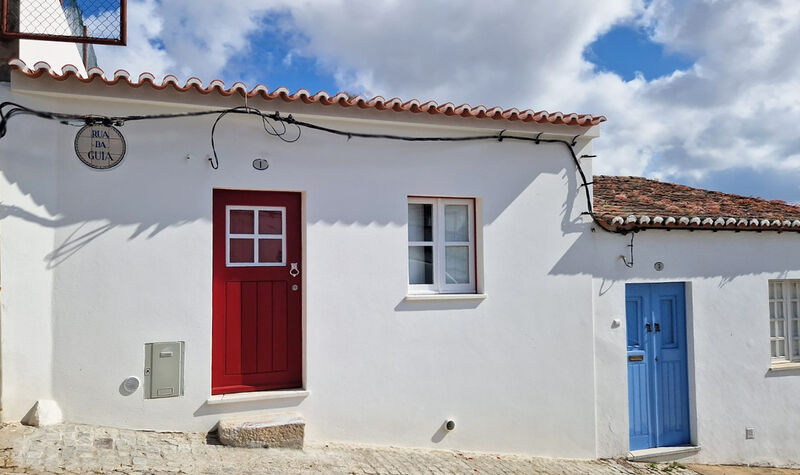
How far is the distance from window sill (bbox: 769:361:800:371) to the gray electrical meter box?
27.2 feet

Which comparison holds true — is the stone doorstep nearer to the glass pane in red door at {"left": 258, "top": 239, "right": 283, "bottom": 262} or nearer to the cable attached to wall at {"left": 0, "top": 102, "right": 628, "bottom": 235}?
the glass pane in red door at {"left": 258, "top": 239, "right": 283, "bottom": 262}

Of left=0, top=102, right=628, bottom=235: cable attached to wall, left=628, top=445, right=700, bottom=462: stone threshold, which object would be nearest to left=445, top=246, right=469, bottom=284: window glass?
left=0, top=102, right=628, bottom=235: cable attached to wall

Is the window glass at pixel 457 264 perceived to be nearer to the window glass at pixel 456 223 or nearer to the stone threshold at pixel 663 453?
the window glass at pixel 456 223

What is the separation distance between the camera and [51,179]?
5.32m

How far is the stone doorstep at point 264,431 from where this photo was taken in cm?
546

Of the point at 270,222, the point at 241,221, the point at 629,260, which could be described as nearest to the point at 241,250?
the point at 241,221

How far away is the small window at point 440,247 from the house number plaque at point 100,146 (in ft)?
10.4

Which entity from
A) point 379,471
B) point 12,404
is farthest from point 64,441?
point 379,471

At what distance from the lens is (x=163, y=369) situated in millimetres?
5555

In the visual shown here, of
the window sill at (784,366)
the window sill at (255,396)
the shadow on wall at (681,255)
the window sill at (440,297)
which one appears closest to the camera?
the window sill at (255,396)

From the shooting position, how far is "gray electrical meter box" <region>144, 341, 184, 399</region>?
553cm

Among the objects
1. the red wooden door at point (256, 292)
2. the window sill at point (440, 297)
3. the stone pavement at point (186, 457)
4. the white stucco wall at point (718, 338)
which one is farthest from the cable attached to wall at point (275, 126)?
the stone pavement at point (186, 457)

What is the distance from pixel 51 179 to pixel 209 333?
2119 millimetres

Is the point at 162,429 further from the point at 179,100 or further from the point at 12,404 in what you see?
the point at 179,100
